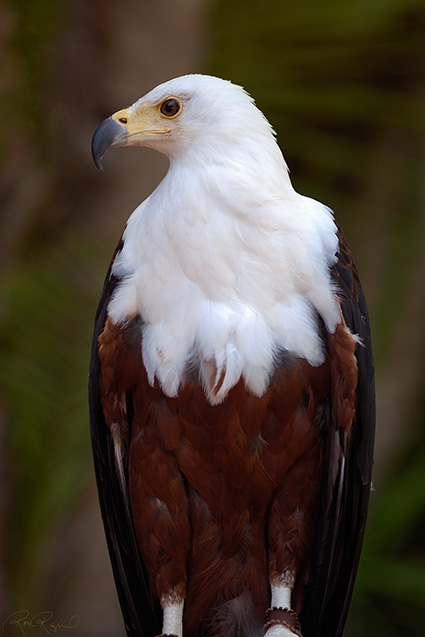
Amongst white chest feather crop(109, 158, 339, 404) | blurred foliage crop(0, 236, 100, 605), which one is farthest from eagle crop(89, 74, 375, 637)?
blurred foliage crop(0, 236, 100, 605)

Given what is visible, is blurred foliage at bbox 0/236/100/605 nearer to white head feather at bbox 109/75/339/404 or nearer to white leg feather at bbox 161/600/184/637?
white leg feather at bbox 161/600/184/637

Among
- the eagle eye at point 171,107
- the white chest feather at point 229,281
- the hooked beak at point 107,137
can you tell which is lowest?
the white chest feather at point 229,281

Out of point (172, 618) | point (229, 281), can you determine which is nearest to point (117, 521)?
point (172, 618)

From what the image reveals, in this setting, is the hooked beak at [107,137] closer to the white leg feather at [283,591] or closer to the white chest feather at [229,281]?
the white chest feather at [229,281]

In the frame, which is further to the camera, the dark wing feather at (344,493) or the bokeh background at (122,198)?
the bokeh background at (122,198)

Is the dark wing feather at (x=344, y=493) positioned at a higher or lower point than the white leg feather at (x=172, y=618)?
higher

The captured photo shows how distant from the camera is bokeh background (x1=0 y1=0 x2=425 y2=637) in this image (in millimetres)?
4031

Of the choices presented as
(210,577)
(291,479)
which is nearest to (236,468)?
(291,479)

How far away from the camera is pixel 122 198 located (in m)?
4.31

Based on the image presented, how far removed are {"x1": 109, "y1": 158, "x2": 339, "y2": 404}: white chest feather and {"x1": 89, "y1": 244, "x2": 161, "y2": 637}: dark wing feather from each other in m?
0.21

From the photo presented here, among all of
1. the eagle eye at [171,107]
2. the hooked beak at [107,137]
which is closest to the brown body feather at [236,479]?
the hooked beak at [107,137]
